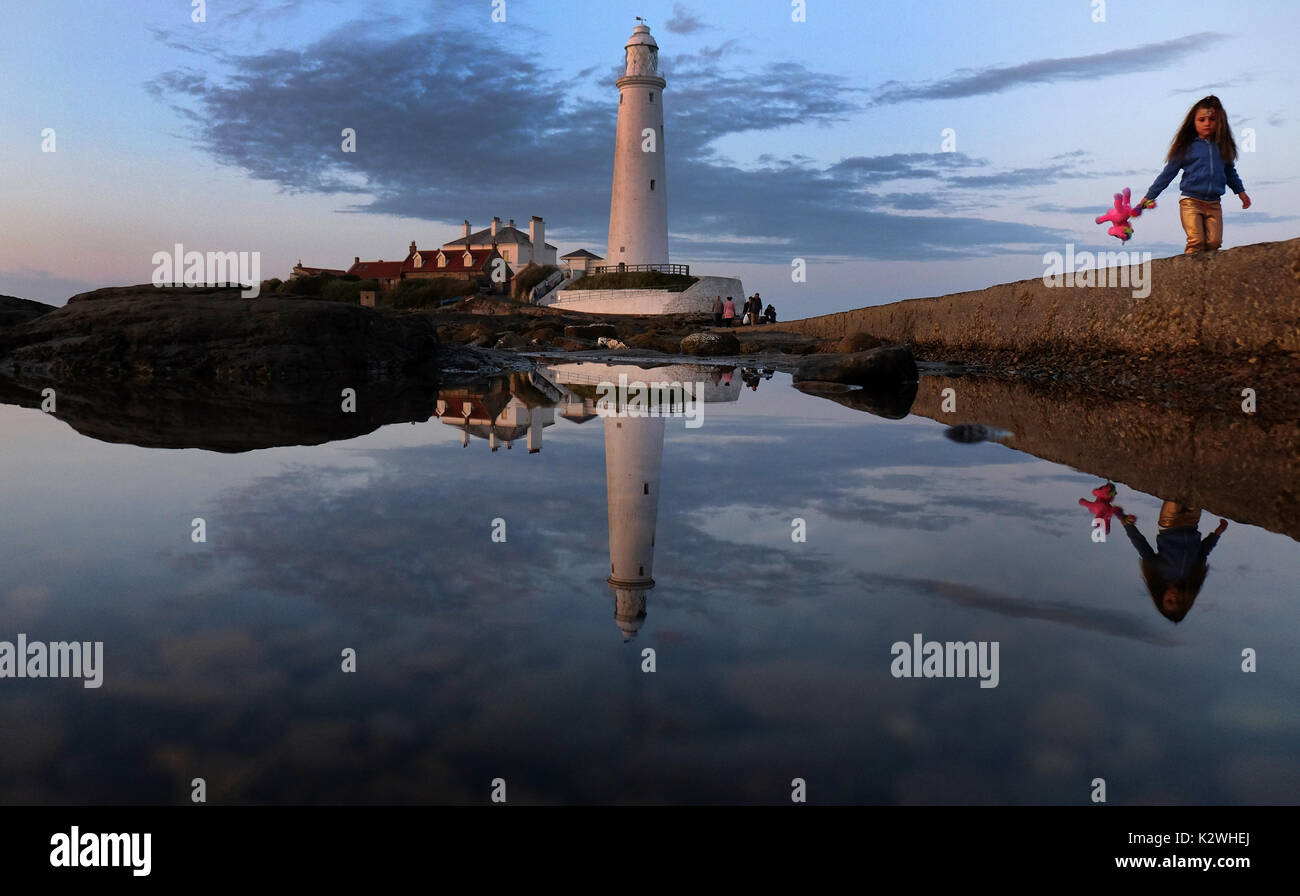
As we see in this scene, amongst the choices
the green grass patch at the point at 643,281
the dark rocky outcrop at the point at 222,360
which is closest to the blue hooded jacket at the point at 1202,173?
the dark rocky outcrop at the point at 222,360

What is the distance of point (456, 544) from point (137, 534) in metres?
1.21

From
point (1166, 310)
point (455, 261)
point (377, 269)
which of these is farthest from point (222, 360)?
point (377, 269)

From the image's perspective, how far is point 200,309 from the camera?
34.0 ft

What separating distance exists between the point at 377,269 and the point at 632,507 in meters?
72.3

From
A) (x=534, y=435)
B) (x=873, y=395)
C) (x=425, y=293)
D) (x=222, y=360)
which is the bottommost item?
(x=534, y=435)

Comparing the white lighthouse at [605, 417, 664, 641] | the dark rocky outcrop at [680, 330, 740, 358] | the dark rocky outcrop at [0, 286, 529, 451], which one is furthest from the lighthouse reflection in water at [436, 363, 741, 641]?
the dark rocky outcrop at [680, 330, 740, 358]

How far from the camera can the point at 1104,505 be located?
3709 mm

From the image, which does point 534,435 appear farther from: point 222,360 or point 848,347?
point 848,347

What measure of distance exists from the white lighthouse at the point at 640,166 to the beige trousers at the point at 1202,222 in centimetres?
3424

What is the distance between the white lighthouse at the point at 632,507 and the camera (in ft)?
7.95

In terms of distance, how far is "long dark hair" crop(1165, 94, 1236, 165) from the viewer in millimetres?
8227

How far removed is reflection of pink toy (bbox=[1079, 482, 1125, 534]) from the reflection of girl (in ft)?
0.23
